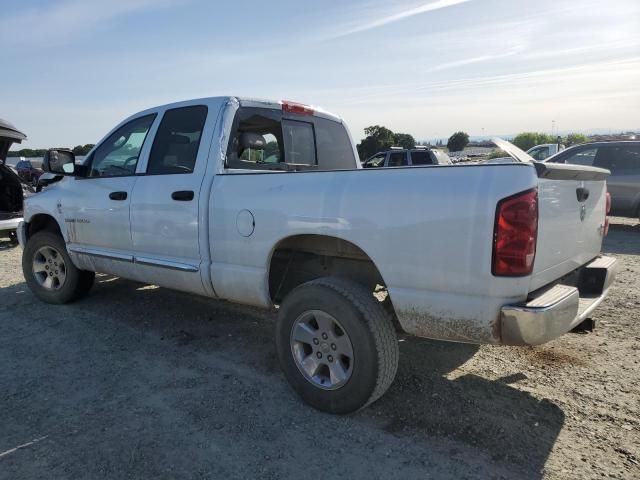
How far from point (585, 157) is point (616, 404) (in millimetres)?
→ 9209

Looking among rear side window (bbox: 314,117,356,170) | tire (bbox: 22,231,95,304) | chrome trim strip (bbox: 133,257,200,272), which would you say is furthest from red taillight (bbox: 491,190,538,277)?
tire (bbox: 22,231,95,304)

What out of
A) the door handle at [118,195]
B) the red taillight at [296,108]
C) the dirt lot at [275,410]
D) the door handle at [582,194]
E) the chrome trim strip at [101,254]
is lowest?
the dirt lot at [275,410]

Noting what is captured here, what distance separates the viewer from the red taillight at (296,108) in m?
4.45

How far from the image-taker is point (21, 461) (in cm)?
263

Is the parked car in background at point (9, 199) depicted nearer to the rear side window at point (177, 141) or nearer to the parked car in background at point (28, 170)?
the rear side window at point (177, 141)

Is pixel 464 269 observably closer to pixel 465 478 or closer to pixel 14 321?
pixel 465 478

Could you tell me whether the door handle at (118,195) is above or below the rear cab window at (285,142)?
below

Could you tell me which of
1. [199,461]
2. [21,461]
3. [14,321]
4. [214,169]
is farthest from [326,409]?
[14,321]

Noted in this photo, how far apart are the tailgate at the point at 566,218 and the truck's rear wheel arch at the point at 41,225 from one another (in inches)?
197

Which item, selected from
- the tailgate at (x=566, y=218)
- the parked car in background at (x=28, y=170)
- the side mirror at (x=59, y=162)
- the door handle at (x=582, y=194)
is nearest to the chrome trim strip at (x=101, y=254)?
the side mirror at (x=59, y=162)

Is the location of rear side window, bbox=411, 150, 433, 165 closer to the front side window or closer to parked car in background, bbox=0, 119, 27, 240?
parked car in background, bbox=0, 119, 27, 240

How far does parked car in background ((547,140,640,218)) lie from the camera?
10.1 metres

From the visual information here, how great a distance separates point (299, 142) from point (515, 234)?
2685mm

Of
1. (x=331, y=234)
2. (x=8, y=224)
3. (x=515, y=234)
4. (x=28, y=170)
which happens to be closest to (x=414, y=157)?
(x=8, y=224)
